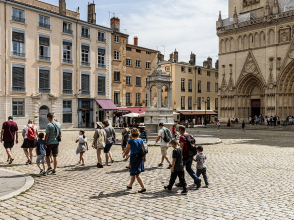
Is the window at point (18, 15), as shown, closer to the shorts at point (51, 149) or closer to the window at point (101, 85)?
the window at point (101, 85)

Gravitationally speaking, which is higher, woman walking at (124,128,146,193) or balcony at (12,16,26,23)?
balcony at (12,16,26,23)

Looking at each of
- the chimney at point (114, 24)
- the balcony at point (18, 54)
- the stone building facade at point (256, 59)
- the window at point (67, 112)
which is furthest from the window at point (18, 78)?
the stone building facade at point (256, 59)

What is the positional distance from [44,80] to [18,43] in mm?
4985

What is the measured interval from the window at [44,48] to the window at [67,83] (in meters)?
3.09

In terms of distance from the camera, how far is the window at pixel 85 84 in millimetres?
38781

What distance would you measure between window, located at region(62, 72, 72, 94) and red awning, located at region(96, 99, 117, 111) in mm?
4442

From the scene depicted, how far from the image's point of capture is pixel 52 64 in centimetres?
3562

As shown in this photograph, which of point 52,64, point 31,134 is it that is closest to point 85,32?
point 52,64

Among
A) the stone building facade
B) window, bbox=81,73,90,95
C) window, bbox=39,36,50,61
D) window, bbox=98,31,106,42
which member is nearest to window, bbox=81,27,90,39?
window, bbox=98,31,106,42

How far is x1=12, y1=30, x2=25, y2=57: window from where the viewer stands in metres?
32.1

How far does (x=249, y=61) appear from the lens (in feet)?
150

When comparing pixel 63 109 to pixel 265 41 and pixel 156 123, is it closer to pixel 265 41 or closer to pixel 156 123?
pixel 156 123

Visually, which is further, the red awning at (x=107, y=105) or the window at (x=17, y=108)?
the red awning at (x=107, y=105)

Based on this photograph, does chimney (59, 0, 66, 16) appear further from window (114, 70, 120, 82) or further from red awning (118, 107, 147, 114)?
red awning (118, 107, 147, 114)
